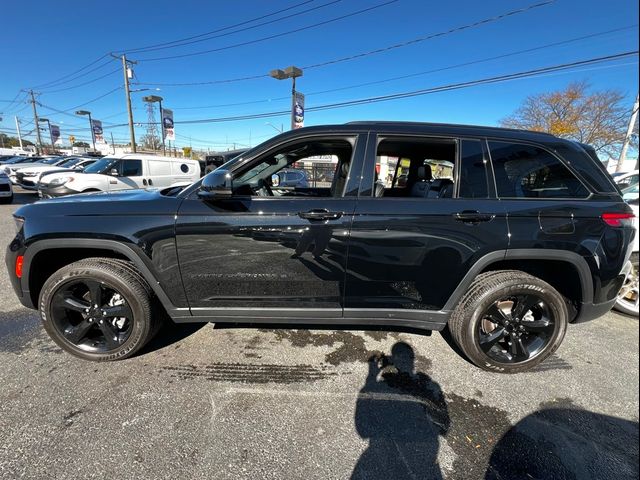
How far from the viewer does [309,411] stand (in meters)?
2.14

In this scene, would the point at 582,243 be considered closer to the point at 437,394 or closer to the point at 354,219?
the point at 437,394

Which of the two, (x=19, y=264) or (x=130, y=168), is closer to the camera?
(x=19, y=264)

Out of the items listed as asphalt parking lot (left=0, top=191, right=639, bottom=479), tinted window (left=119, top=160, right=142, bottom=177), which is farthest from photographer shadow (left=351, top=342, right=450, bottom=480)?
tinted window (left=119, top=160, right=142, bottom=177)

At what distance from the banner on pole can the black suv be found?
1592 centimetres

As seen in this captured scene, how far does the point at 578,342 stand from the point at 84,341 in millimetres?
4437

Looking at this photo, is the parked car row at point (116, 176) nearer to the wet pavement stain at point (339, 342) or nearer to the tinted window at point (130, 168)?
the tinted window at point (130, 168)

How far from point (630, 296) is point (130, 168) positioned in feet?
39.1

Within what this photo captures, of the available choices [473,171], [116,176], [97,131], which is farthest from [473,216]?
[97,131]

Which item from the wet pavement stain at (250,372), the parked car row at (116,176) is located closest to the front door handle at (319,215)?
the wet pavement stain at (250,372)

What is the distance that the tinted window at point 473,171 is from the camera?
236 cm

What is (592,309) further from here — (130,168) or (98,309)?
(130,168)

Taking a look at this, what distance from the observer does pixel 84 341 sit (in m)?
2.59

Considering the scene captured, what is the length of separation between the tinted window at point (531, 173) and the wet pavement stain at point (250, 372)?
6.56ft

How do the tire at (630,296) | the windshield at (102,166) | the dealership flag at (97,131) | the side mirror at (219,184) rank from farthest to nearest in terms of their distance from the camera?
1. the dealership flag at (97,131)
2. the windshield at (102,166)
3. the tire at (630,296)
4. the side mirror at (219,184)
